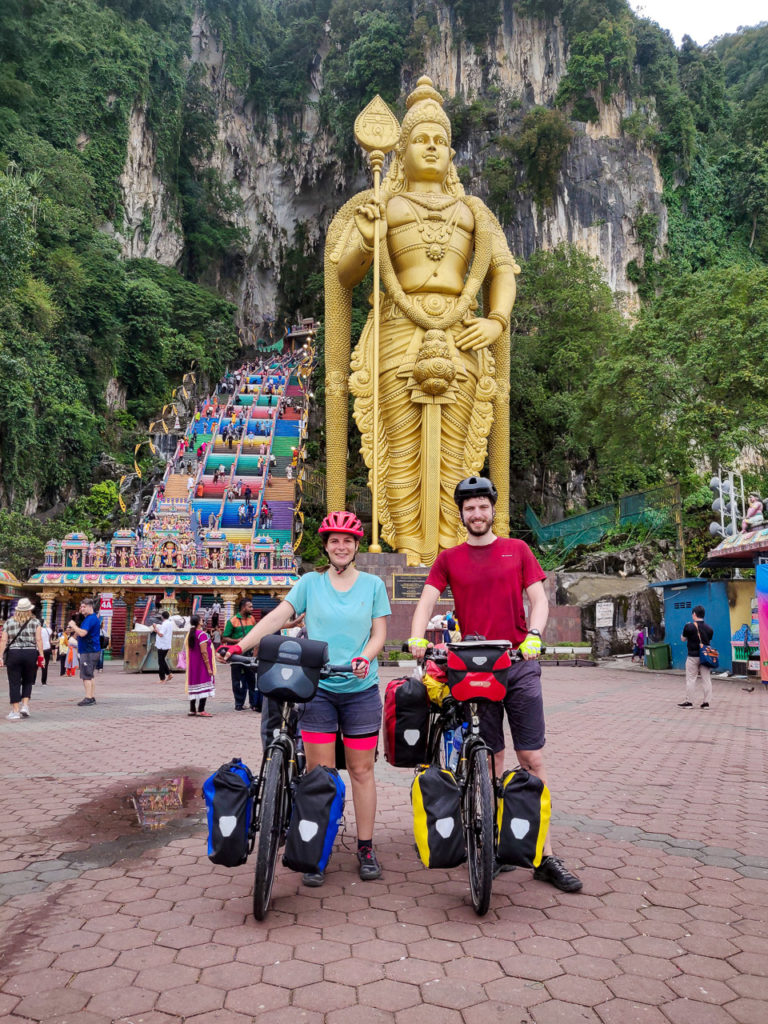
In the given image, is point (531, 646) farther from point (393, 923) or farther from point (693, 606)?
point (693, 606)

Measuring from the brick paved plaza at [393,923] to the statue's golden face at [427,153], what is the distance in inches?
522

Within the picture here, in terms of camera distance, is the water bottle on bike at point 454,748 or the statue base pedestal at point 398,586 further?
the statue base pedestal at point 398,586

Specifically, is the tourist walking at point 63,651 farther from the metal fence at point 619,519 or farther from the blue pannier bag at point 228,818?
the blue pannier bag at point 228,818

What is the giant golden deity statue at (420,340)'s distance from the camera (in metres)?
14.7

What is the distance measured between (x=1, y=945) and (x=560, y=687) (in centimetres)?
930

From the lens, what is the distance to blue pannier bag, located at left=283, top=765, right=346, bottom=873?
8.40ft

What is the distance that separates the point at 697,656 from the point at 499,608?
6.78 metres

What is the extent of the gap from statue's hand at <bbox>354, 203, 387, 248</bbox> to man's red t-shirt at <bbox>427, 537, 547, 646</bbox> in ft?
39.7

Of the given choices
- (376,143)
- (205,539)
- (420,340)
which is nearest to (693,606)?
(420,340)

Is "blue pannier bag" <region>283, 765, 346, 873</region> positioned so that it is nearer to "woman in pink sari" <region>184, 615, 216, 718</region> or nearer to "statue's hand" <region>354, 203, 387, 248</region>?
"woman in pink sari" <region>184, 615, 216, 718</region>

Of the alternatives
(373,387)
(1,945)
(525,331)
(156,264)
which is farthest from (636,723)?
(156,264)

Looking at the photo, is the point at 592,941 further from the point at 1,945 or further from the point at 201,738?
the point at 201,738

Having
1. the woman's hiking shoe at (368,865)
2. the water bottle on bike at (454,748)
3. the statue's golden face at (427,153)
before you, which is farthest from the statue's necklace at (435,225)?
the woman's hiking shoe at (368,865)

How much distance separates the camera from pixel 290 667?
2.65 metres
